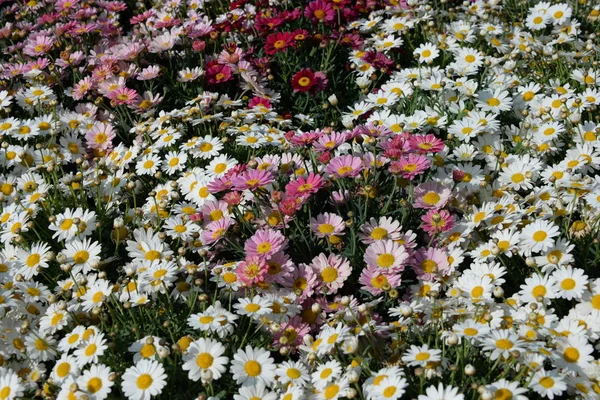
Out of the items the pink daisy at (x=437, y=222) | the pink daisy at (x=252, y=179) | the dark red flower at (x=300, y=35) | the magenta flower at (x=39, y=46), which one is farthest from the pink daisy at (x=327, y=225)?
the magenta flower at (x=39, y=46)

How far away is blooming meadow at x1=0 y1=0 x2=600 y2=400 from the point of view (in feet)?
8.33

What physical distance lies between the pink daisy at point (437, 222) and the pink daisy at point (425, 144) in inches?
10.9

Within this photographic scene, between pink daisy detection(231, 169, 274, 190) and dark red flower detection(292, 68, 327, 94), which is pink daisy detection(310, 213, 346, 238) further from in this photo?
dark red flower detection(292, 68, 327, 94)

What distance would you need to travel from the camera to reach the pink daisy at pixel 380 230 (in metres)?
3.05

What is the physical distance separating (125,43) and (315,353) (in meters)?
3.11

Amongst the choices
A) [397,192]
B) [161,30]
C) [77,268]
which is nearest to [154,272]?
[77,268]

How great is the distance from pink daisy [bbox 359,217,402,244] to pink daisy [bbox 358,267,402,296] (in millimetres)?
170

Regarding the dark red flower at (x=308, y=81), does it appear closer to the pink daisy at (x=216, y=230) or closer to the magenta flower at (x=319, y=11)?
the magenta flower at (x=319, y=11)

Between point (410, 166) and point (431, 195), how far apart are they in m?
0.21

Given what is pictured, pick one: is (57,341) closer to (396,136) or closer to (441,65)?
(396,136)

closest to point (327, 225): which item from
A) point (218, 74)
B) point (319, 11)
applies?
point (218, 74)

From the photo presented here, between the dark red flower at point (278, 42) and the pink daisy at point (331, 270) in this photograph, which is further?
the dark red flower at point (278, 42)

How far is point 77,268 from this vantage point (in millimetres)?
3139

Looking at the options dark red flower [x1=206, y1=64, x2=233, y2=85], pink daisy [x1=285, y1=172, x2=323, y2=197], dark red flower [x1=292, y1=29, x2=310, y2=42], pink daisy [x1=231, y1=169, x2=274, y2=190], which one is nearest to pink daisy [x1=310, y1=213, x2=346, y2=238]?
pink daisy [x1=285, y1=172, x2=323, y2=197]
